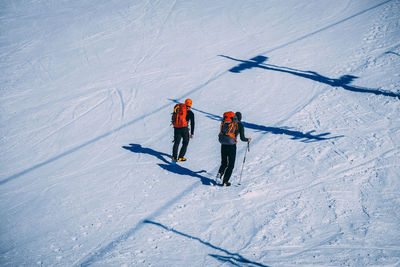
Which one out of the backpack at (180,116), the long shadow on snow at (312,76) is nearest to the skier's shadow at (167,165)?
the backpack at (180,116)

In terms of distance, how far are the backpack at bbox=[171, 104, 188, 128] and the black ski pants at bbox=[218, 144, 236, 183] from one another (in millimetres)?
1395

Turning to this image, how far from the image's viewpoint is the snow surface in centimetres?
519

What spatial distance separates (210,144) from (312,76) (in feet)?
16.4

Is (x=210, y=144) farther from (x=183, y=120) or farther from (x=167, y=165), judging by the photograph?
(x=183, y=120)

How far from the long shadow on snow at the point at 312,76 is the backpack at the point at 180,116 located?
5.66 meters

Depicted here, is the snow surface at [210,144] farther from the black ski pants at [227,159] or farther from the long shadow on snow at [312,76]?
the black ski pants at [227,159]

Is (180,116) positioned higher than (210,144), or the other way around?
(180,116)

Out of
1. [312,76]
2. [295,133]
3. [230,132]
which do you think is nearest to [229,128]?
[230,132]

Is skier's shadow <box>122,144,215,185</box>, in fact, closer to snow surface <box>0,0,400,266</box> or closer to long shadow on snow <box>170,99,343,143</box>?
snow surface <box>0,0,400,266</box>

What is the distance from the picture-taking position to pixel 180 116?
7.08 meters

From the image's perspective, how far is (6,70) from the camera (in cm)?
1488

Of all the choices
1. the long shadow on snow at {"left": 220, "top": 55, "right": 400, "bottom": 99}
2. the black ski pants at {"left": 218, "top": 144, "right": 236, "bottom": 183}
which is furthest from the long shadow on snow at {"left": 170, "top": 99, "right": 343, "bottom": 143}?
the long shadow on snow at {"left": 220, "top": 55, "right": 400, "bottom": 99}

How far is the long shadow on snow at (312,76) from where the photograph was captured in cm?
920

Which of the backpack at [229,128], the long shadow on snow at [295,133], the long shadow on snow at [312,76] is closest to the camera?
the backpack at [229,128]
